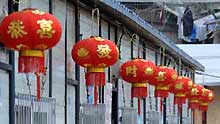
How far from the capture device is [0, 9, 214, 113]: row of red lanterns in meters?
6.07

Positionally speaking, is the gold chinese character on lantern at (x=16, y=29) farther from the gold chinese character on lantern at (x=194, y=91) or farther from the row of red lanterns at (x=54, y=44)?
the gold chinese character on lantern at (x=194, y=91)

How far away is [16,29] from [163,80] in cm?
591

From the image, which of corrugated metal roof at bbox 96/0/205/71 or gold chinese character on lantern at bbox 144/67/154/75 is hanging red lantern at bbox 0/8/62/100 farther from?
gold chinese character on lantern at bbox 144/67/154/75

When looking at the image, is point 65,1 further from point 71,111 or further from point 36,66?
point 36,66

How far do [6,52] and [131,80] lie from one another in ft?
12.2

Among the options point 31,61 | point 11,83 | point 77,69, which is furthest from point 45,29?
point 77,69

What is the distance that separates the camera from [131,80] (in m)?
10.5

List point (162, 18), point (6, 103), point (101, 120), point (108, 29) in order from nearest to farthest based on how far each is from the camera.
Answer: point (6, 103)
point (101, 120)
point (108, 29)
point (162, 18)

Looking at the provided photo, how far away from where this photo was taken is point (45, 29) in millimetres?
6074

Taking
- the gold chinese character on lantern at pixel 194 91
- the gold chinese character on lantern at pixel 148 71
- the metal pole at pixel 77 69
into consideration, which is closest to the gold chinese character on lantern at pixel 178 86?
the gold chinese character on lantern at pixel 194 91

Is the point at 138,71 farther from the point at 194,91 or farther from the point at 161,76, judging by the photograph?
the point at 194,91

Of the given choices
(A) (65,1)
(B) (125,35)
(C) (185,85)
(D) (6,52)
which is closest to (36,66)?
(D) (6,52)

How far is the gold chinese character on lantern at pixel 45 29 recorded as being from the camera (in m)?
6.06

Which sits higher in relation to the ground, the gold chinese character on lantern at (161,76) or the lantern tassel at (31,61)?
the lantern tassel at (31,61)
